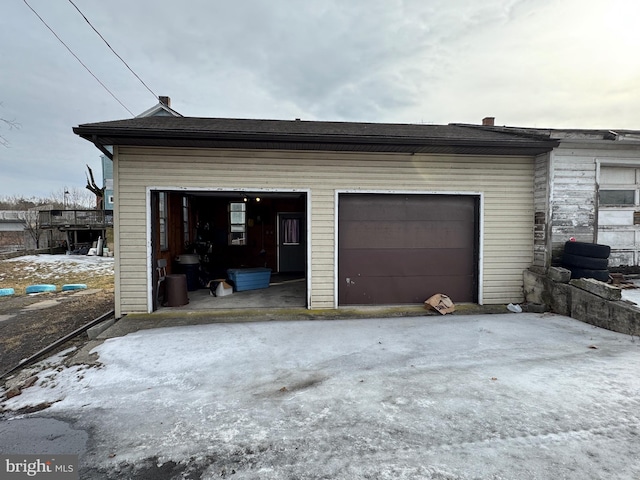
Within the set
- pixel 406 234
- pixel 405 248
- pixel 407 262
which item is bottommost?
pixel 407 262

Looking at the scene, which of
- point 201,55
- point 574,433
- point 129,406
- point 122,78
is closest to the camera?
point 574,433

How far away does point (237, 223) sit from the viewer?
10258 millimetres

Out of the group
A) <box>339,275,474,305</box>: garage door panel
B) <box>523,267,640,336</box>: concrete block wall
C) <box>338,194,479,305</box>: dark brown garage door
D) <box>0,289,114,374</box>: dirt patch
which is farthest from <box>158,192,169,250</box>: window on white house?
<box>523,267,640,336</box>: concrete block wall

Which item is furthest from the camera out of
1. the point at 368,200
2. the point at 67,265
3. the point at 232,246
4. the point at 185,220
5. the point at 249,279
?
the point at 67,265

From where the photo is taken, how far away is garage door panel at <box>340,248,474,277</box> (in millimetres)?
6051

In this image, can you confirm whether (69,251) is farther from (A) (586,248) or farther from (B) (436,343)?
(A) (586,248)

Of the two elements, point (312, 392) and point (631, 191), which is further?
point (631, 191)

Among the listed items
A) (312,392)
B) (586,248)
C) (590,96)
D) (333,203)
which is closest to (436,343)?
(312,392)

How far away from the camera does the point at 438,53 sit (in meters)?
9.27

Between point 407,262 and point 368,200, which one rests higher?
point 368,200

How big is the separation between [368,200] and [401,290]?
1954 mm

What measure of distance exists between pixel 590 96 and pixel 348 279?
10.3m

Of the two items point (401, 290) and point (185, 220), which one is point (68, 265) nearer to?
point (185, 220)

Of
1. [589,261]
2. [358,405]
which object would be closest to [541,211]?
[589,261]
